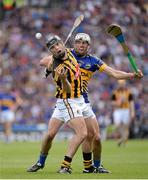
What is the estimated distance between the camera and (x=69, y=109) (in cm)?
1230

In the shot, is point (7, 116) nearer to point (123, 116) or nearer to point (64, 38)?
point (123, 116)

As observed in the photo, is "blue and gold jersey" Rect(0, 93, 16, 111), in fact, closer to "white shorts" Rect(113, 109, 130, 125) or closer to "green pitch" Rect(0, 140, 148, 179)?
"white shorts" Rect(113, 109, 130, 125)

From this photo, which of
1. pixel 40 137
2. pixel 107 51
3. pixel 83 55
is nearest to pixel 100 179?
pixel 83 55

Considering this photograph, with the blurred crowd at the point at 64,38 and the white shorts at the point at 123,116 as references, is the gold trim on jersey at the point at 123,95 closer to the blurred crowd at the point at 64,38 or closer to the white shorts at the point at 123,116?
the white shorts at the point at 123,116

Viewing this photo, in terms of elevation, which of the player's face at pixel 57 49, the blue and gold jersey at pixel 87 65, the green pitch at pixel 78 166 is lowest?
the green pitch at pixel 78 166

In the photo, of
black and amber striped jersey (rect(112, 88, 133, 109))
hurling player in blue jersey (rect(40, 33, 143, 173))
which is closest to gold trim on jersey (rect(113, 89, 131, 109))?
black and amber striped jersey (rect(112, 88, 133, 109))

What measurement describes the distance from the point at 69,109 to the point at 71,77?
Result: 0.53 m

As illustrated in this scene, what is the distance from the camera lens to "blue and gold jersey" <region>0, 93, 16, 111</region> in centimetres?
2762

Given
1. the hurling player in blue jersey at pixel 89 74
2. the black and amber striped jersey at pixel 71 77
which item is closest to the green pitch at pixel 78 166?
the hurling player in blue jersey at pixel 89 74

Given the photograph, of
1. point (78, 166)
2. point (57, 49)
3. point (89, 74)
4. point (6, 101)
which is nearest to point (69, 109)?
point (89, 74)

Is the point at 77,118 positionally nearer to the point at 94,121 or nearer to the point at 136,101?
the point at 94,121

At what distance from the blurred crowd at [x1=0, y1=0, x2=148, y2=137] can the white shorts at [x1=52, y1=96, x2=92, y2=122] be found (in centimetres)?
1637

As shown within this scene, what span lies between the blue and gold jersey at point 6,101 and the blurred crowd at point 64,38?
4.70 ft

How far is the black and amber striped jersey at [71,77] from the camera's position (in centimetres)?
1219
